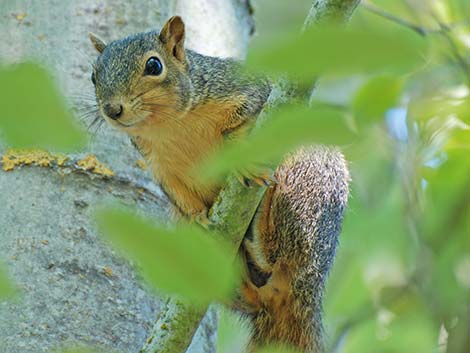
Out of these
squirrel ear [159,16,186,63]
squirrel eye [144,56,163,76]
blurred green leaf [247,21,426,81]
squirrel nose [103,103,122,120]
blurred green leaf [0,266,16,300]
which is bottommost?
blurred green leaf [0,266,16,300]

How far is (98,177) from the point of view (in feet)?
7.98

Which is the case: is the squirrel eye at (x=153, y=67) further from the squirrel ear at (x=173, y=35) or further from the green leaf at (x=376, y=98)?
the green leaf at (x=376, y=98)

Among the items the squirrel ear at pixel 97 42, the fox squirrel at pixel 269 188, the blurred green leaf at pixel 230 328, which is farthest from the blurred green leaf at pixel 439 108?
the squirrel ear at pixel 97 42

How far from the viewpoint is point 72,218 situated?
2.35 m

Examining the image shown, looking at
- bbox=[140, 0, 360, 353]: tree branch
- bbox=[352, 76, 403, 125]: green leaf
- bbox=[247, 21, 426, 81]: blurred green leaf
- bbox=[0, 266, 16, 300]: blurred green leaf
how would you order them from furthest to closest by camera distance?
bbox=[140, 0, 360, 353]: tree branch
bbox=[352, 76, 403, 125]: green leaf
bbox=[0, 266, 16, 300]: blurred green leaf
bbox=[247, 21, 426, 81]: blurred green leaf

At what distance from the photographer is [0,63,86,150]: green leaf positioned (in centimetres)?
94

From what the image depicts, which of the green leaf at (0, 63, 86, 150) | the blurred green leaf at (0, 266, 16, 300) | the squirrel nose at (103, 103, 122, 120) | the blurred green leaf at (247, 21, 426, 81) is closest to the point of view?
the blurred green leaf at (247, 21, 426, 81)

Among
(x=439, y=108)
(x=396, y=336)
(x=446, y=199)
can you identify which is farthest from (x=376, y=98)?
(x=446, y=199)

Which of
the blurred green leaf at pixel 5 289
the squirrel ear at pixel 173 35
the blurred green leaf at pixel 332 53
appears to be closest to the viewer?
the blurred green leaf at pixel 332 53

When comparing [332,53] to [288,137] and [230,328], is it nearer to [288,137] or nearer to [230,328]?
[288,137]

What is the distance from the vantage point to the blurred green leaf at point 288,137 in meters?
0.91

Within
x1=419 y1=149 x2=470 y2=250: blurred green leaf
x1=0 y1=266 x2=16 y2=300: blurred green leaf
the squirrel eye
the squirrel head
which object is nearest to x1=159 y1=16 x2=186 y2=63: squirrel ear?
the squirrel head

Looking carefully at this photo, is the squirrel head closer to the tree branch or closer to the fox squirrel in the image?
the fox squirrel

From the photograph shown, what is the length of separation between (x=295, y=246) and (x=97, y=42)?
892 millimetres
